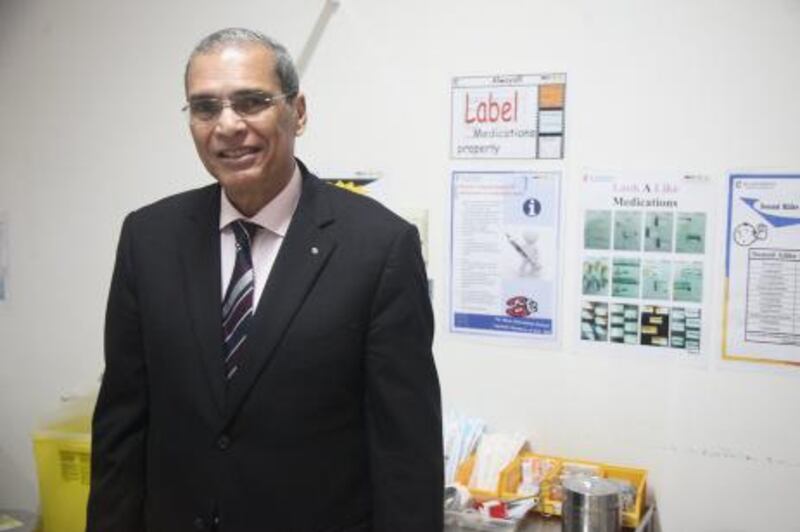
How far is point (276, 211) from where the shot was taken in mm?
1458

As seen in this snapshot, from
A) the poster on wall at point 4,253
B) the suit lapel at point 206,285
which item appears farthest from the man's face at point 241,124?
the poster on wall at point 4,253

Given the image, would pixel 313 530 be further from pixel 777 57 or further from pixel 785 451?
pixel 777 57

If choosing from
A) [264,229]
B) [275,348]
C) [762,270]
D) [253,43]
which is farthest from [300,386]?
[762,270]

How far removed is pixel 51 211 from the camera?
2760mm

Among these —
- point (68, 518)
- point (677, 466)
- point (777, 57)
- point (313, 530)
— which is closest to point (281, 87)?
point (313, 530)

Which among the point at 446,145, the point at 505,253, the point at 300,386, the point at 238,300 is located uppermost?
the point at 446,145

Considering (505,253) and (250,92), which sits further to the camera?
(505,253)

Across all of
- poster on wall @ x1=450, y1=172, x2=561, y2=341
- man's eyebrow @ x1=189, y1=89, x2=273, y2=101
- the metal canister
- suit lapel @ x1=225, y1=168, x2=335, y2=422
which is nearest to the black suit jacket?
suit lapel @ x1=225, y1=168, x2=335, y2=422

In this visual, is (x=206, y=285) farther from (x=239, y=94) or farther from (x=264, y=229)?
(x=239, y=94)

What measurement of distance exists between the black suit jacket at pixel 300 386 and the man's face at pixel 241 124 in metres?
0.11

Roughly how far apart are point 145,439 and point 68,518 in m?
1.15

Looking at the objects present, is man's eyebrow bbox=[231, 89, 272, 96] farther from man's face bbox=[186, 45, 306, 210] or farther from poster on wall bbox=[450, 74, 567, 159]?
poster on wall bbox=[450, 74, 567, 159]

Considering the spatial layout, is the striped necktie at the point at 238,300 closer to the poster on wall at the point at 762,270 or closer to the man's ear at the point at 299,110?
the man's ear at the point at 299,110

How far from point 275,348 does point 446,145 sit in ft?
3.54
